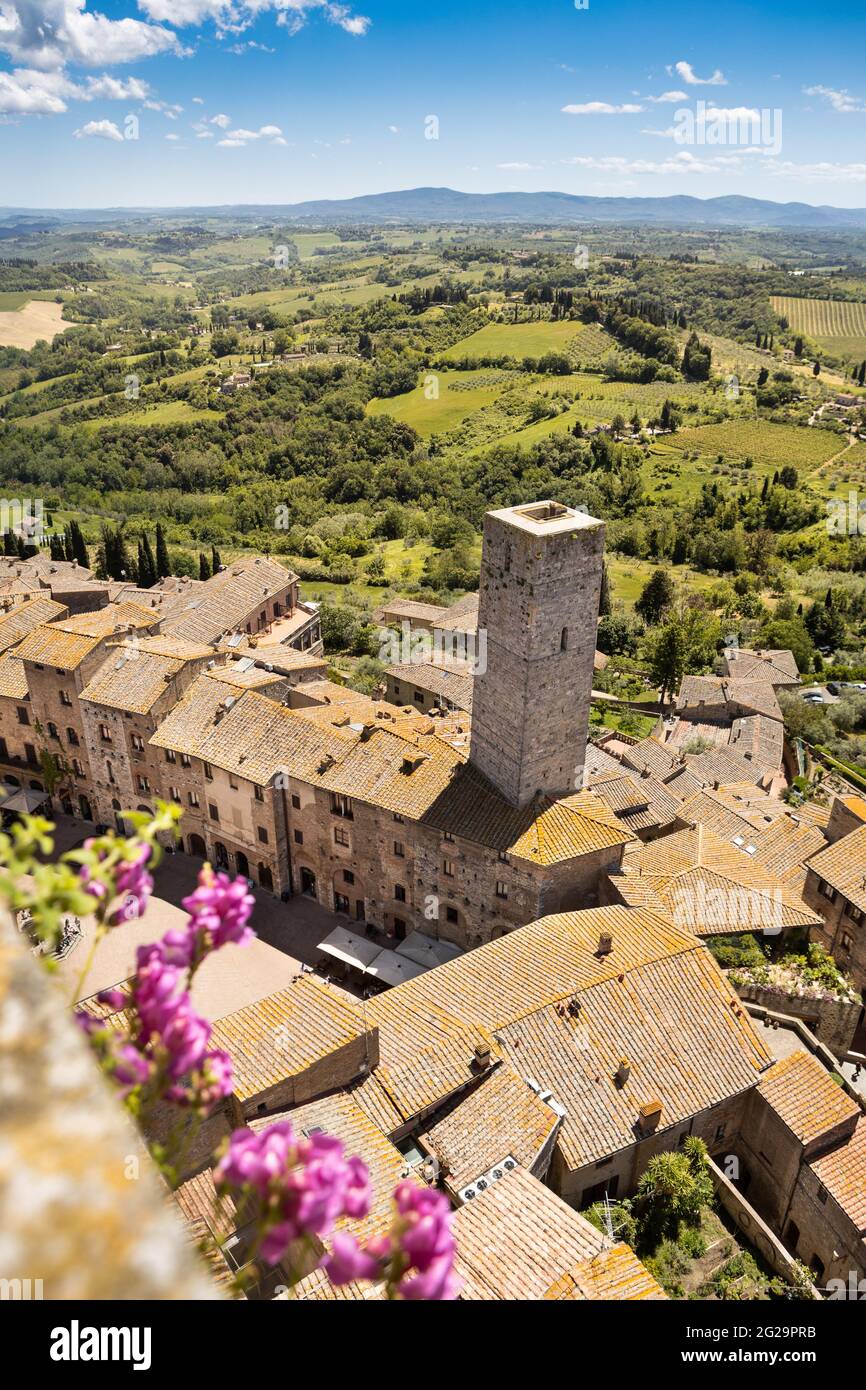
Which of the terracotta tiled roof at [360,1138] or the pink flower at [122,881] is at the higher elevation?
the pink flower at [122,881]

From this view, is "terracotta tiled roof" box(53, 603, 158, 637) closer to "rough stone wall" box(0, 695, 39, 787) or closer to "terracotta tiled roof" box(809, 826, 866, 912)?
"rough stone wall" box(0, 695, 39, 787)

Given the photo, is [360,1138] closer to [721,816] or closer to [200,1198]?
[200,1198]

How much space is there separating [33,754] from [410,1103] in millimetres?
30722

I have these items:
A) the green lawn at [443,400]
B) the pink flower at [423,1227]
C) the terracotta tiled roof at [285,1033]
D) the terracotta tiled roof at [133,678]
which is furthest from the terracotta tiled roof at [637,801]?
the green lawn at [443,400]

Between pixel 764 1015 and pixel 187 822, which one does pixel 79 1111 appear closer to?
pixel 764 1015

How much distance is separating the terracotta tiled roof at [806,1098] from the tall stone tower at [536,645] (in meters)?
12.1

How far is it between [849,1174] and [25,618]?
46442mm

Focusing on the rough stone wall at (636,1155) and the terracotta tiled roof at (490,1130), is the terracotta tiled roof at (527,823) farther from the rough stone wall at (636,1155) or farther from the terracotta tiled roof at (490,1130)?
the rough stone wall at (636,1155)

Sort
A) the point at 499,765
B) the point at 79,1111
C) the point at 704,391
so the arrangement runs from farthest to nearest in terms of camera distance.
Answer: the point at 704,391
the point at 499,765
the point at 79,1111

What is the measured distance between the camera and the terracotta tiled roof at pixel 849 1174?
23375mm

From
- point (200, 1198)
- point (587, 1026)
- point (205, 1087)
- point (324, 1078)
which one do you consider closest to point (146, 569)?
point (324, 1078)

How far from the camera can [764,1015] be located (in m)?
28.6

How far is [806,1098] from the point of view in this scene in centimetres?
2542
